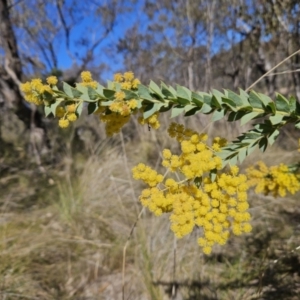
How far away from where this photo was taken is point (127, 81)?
0.77 meters

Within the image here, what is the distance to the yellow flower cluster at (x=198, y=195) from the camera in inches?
28.7

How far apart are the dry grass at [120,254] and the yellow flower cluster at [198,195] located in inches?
31.7

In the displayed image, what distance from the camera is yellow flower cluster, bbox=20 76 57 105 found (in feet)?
2.33

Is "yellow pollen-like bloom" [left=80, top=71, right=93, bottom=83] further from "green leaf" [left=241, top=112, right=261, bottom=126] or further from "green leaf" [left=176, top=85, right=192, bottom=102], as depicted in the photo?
"green leaf" [left=241, top=112, right=261, bottom=126]

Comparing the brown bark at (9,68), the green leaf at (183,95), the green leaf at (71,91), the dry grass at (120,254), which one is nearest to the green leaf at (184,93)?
the green leaf at (183,95)

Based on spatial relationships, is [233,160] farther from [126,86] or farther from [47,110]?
[47,110]

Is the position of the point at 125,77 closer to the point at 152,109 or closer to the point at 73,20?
the point at 152,109

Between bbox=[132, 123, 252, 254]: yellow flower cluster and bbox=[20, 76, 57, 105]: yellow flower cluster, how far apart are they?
0.25 meters

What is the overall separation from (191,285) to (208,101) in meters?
1.39

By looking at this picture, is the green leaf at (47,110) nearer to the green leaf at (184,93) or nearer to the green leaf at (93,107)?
the green leaf at (93,107)

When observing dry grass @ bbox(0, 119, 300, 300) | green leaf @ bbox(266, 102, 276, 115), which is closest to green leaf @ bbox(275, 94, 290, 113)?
green leaf @ bbox(266, 102, 276, 115)

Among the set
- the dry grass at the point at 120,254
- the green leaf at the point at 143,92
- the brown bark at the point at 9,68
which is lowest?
the dry grass at the point at 120,254

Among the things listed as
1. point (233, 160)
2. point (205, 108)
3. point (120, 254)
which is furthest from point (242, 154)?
point (120, 254)

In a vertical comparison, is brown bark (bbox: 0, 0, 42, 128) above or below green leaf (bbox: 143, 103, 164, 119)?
above
